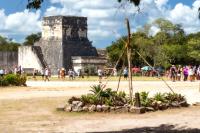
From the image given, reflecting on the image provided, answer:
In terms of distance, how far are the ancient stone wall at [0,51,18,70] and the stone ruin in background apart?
58.0 inches

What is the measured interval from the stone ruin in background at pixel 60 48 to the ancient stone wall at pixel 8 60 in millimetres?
1473

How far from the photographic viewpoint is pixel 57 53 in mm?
74812

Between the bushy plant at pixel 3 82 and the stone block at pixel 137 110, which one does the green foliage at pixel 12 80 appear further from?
the stone block at pixel 137 110

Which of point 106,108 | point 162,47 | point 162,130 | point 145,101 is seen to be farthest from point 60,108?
point 162,47

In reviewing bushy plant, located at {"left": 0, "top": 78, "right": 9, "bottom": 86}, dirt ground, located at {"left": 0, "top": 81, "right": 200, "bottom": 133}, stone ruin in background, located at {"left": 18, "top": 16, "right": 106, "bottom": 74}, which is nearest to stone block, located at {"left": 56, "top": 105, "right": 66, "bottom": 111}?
dirt ground, located at {"left": 0, "top": 81, "right": 200, "bottom": 133}

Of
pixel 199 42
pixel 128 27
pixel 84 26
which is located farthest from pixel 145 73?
pixel 128 27

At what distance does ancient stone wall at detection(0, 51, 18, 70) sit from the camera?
7462cm

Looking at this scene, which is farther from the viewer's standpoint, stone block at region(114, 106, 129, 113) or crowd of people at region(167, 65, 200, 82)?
crowd of people at region(167, 65, 200, 82)

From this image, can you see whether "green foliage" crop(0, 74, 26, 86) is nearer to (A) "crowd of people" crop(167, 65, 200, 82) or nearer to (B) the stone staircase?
(A) "crowd of people" crop(167, 65, 200, 82)

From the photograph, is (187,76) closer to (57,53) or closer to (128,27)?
(128,27)

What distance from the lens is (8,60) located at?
7606 centimetres

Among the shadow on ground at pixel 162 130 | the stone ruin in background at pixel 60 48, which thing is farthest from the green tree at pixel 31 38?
the shadow on ground at pixel 162 130

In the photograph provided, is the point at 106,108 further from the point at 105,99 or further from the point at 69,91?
the point at 69,91

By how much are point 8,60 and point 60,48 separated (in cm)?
729
